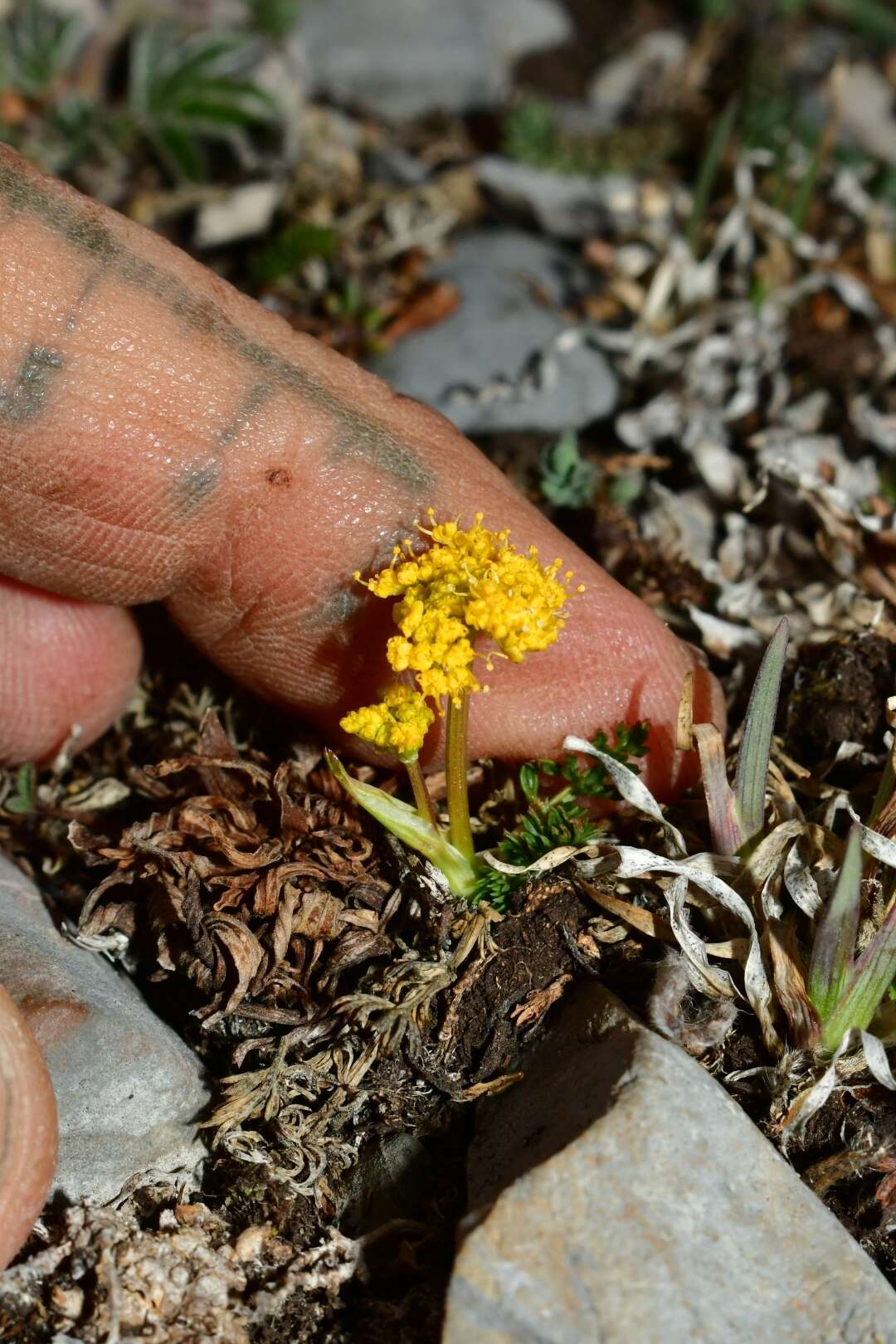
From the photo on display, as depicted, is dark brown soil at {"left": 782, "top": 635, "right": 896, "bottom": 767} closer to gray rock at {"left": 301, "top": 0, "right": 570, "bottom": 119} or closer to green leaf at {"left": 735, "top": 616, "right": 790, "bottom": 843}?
green leaf at {"left": 735, "top": 616, "right": 790, "bottom": 843}

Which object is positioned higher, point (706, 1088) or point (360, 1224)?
point (706, 1088)

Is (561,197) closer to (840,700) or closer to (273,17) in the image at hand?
(273,17)

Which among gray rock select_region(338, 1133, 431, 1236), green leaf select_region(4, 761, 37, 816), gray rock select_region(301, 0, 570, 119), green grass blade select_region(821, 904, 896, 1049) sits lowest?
gray rock select_region(338, 1133, 431, 1236)

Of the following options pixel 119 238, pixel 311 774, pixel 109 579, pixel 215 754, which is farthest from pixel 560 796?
pixel 119 238

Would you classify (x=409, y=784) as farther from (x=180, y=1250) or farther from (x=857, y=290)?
(x=857, y=290)

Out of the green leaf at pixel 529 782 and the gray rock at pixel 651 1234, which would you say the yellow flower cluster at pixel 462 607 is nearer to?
the green leaf at pixel 529 782

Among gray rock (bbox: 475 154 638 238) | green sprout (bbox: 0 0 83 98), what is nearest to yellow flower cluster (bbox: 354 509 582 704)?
gray rock (bbox: 475 154 638 238)

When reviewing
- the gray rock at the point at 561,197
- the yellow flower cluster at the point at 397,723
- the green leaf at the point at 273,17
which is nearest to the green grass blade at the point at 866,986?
the yellow flower cluster at the point at 397,723
